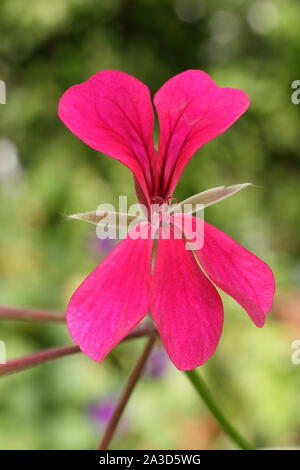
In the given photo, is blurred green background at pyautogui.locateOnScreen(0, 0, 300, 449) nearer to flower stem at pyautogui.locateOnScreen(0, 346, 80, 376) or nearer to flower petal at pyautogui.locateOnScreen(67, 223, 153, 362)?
flower stem at pyautogui.locateOnScreen(0, 346, 80, 376)

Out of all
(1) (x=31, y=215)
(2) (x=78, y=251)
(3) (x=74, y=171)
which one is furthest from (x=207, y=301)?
(3) (x=74, y=171)

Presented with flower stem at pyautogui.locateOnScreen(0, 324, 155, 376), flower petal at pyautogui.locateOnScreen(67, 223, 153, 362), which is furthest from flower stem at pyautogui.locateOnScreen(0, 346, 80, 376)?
flower petal at pyautogui.locateOnScreen(67, 223, 153, 362)

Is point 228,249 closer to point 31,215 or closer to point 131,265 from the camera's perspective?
point 131,265

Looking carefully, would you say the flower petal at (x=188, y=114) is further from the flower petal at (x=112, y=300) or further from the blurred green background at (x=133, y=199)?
the blurred green background at (x=133, y=199)

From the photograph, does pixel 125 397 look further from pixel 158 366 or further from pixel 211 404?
pixel 158 366

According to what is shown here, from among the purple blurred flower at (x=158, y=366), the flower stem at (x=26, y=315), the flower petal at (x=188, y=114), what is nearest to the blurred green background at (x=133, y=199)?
the purple blurred flower at (x=158, y=366)

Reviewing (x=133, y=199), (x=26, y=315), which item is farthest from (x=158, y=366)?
(x=26, y=315)
